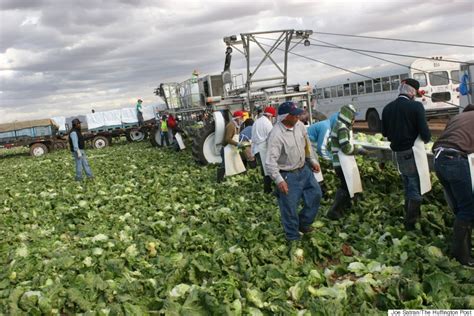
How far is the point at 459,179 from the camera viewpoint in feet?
16.2

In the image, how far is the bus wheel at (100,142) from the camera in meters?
31.2

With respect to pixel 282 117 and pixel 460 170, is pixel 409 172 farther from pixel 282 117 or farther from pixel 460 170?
pixel 282 117

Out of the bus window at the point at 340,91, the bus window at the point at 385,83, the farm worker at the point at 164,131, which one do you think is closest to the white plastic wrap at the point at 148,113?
the farm worker at the point at 164,131

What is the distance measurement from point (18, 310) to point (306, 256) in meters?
3.32

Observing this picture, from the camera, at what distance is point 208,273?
545cm

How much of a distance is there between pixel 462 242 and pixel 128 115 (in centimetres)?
2961

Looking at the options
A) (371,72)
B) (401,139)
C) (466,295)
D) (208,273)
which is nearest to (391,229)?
(401,139)

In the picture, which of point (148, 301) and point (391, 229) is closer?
point (148, 301)

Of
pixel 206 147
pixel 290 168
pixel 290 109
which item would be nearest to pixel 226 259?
pixel 290 168

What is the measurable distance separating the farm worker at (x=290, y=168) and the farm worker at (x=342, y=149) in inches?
33.2

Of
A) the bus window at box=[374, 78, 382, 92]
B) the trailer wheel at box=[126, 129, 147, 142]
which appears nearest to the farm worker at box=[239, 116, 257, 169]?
the bus window at box=[374, 78, 382, 92]

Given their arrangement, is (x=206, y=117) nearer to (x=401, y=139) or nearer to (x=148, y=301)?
(x=401, y=139)

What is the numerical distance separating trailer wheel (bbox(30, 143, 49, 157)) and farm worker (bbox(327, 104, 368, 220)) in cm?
2665

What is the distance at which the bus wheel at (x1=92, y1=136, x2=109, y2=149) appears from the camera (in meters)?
31.2
